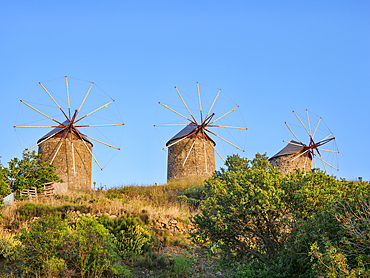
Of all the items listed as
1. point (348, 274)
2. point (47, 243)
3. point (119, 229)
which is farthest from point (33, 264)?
point (348, 274)

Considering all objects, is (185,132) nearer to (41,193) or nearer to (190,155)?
(190,155)

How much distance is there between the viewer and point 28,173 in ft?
53.0

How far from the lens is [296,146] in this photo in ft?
95.9

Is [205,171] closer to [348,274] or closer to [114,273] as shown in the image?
[114,273]

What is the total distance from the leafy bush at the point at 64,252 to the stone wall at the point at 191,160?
16.7 m

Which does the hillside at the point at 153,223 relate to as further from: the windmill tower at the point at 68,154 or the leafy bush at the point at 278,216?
the windmill tower at the point at 68,154

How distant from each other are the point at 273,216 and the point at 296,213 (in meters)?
0.48

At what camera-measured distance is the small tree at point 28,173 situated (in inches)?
613

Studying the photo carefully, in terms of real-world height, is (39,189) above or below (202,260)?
above

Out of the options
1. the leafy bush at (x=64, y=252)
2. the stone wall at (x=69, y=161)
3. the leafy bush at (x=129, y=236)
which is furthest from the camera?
the stone wall at (x=69, y=161)

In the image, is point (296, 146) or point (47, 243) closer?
point (47, 243)

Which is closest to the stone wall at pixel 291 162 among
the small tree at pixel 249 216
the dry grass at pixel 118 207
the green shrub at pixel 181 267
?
the dry grass at pixel 118 207

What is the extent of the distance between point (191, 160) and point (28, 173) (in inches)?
455

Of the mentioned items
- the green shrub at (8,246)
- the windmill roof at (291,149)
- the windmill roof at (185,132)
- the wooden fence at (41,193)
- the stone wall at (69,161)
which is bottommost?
the green shrub at (8,246)
